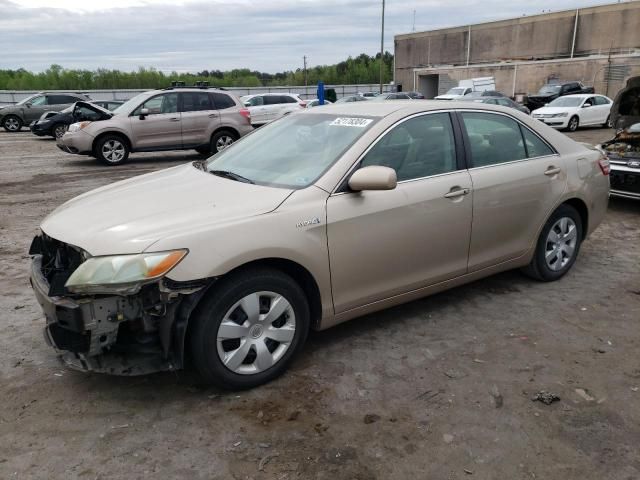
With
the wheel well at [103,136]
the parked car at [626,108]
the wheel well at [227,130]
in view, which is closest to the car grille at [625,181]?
the parked car at [626,108]

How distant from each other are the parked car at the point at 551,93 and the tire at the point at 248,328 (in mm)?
27268

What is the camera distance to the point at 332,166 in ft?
11.4

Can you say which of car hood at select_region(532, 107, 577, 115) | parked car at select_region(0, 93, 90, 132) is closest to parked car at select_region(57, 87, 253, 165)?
parked car at select_region(0, 93, 90, 132)

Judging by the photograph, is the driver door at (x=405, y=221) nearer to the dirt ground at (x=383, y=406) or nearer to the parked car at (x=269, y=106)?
the dirt ground at (x=383, y=406)

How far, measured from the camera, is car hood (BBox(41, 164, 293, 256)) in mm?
2916

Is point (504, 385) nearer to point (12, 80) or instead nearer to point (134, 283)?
point (134, 283)

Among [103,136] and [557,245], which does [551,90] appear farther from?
[557,245]

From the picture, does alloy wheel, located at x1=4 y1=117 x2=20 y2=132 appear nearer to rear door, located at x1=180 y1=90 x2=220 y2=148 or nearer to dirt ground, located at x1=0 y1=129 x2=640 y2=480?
rear door, located at x1=180 y1=90 x2=220 y2=148

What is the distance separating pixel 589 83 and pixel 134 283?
4373 centimetres

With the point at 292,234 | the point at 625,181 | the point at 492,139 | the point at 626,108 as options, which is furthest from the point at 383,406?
the point at 626,108

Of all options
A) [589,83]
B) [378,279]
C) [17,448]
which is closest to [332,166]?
[378,279]

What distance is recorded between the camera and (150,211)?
→ 318cm

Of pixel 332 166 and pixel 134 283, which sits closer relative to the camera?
pixel 134 283

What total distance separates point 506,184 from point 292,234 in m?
1.98
